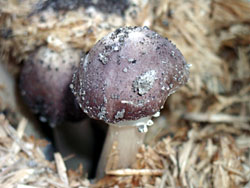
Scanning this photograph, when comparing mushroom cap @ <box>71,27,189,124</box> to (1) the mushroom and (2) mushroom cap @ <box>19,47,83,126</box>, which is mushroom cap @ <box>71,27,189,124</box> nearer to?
(1) the mushroom

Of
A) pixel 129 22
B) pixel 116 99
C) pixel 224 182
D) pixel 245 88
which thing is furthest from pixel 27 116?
pixel 245 88

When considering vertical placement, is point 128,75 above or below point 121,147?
above

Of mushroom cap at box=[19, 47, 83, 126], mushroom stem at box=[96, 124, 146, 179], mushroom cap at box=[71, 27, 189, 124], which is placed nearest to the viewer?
mushroom cap at box=[71, 27, 189, 124]

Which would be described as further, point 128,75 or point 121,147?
point 121,147

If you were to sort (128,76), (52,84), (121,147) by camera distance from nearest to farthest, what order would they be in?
(128,76) → (121,147) → (52,84)

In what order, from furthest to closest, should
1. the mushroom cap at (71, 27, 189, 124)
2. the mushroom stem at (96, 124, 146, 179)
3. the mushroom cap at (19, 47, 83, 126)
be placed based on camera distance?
1. the mushroom cap at (19, 47, 83, 126)
2. the mushroom stem at (96, 124, 146, 179)
3. the mushroom cap at (71, 27, 189, 124)

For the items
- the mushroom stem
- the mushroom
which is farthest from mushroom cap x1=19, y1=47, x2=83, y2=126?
the mushroom

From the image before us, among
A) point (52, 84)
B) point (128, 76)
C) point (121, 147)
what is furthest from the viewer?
point (52, 84)

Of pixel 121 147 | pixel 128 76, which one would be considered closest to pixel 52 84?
pixel 121 147

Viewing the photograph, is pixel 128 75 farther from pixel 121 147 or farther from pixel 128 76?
pixel 121 147
